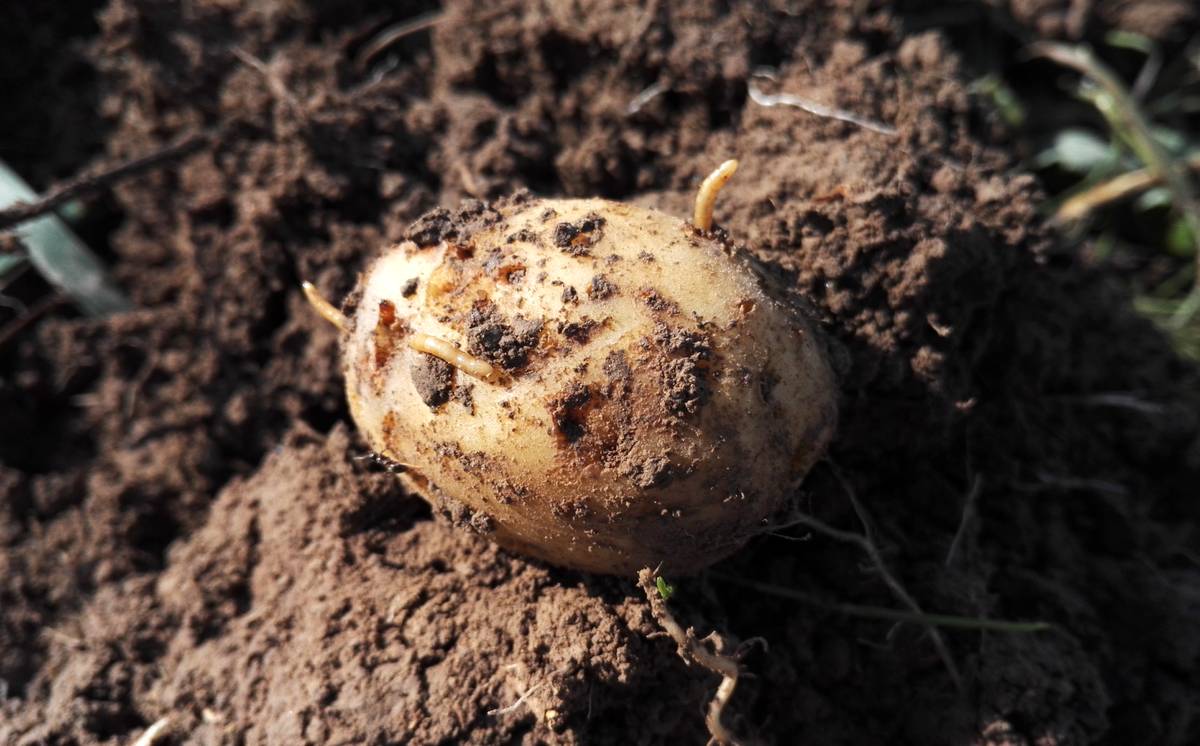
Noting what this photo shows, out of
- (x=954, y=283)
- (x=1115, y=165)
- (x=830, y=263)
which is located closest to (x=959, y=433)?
(x=954, y=283)

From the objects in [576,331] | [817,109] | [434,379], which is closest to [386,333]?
→ [434,379]

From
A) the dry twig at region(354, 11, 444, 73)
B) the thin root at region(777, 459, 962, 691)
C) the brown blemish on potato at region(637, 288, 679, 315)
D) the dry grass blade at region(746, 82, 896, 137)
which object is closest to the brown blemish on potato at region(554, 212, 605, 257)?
the brown blemish on potato at region(637, 288, 679, 315)

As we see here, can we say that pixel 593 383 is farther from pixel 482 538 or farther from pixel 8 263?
pixel 8 263

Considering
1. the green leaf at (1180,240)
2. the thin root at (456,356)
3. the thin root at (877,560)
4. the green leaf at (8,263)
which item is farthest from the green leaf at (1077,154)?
the green leaf at (8,263)

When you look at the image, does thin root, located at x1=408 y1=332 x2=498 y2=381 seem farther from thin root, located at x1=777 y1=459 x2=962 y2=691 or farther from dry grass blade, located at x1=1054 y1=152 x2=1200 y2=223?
dry grass blade, located at x1=1054 y1=152 x2=1200 y2=223

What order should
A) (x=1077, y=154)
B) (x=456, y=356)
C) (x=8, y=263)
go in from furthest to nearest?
1. (x=1077, y=154)
2. (x=8, y=263)
3. (x=456, y=356)

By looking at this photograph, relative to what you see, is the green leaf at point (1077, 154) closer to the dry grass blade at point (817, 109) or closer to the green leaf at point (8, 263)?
the dry grass blade at point (817, 109)
